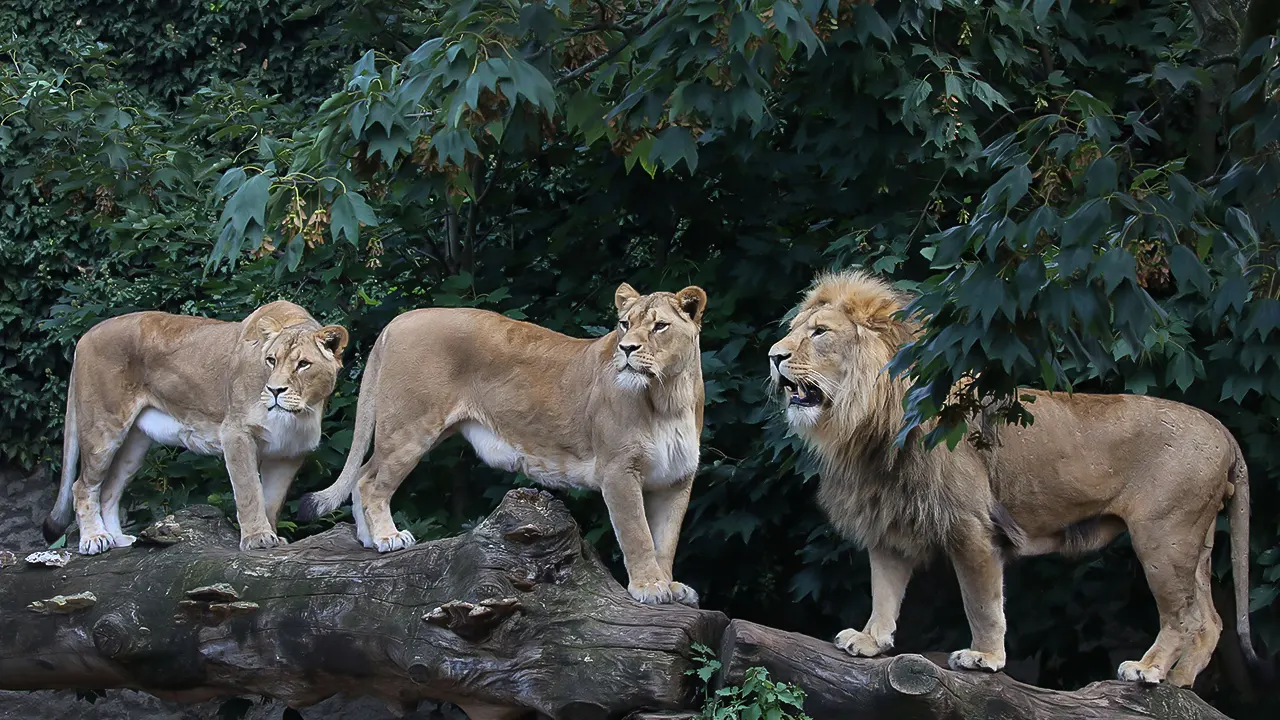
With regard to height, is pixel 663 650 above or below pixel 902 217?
below

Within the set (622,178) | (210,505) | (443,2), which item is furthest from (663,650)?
(443,2)

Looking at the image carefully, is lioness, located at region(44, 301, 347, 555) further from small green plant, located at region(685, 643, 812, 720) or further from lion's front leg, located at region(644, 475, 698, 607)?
small green plant, located at region(685, 643, 812, 720)

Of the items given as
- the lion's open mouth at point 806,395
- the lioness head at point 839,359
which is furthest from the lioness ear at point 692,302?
the lion's open mouth at point 806,395

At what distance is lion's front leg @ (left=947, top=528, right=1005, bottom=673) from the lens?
5863 millimetres

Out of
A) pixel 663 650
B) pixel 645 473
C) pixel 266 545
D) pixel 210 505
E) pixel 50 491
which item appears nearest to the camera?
pixel 663 650

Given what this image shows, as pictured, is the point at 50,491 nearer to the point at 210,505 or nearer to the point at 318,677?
the point at 210,505

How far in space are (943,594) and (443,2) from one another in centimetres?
444

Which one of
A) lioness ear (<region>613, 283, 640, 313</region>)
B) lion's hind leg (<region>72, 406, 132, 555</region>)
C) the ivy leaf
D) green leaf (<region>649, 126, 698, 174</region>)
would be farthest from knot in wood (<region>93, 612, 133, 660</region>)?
green leaf (<region>649, 126, 698, 174</region>)

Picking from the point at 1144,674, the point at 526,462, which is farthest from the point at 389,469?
the point at 1144,674

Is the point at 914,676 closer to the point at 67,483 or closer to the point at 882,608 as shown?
the point at 882,608

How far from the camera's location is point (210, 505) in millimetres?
7441

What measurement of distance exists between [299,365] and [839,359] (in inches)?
98.9

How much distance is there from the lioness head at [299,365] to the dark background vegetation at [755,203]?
0.48 metres

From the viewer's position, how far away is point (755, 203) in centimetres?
851
